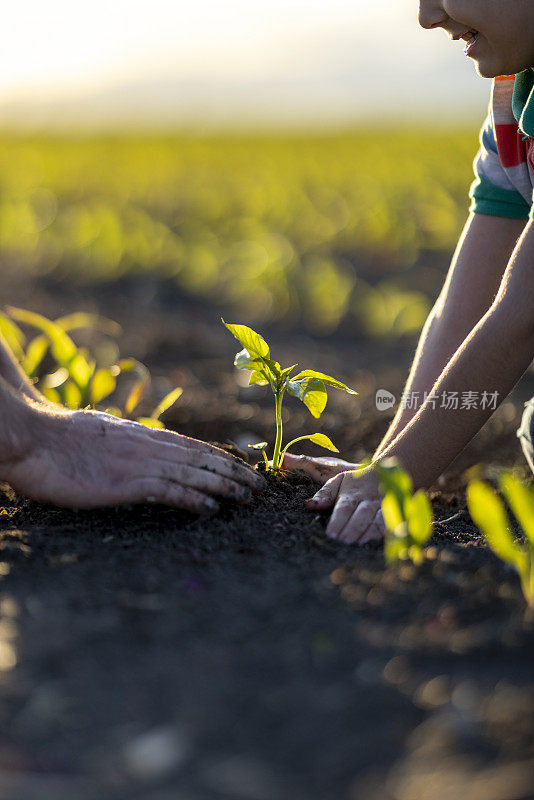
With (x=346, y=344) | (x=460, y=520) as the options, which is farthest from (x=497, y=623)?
(x=346, y=344)

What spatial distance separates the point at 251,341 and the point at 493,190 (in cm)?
79

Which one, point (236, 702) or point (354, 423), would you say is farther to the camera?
point (354, 423)

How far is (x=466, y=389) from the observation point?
1.67 metres

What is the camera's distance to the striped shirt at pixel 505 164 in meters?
2.09

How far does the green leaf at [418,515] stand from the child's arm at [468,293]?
2.37ft

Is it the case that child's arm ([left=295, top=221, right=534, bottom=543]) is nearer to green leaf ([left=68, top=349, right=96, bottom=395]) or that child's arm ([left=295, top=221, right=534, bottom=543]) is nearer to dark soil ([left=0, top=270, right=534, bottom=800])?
dark soil ([left=0, top=270, right=534, bottom=800])

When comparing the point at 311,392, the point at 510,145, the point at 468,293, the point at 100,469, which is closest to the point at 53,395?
the point at 100,469

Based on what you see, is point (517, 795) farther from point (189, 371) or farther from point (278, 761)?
point (189, 371)

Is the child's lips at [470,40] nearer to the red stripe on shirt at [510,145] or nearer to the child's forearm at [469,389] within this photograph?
the red stripe on shirt at [510,145]

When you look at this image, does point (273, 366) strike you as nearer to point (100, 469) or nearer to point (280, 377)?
point (280, 377)

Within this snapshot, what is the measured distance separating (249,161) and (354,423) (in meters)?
12.0

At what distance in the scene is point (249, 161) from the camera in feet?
47.0

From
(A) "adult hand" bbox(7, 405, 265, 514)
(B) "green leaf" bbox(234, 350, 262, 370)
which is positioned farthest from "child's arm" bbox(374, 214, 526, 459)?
(A) "adult hand" bbox(7, 405, 265, 514)

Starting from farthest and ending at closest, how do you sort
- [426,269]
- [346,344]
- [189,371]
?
[426,269] < [346,344] < [189,371]
